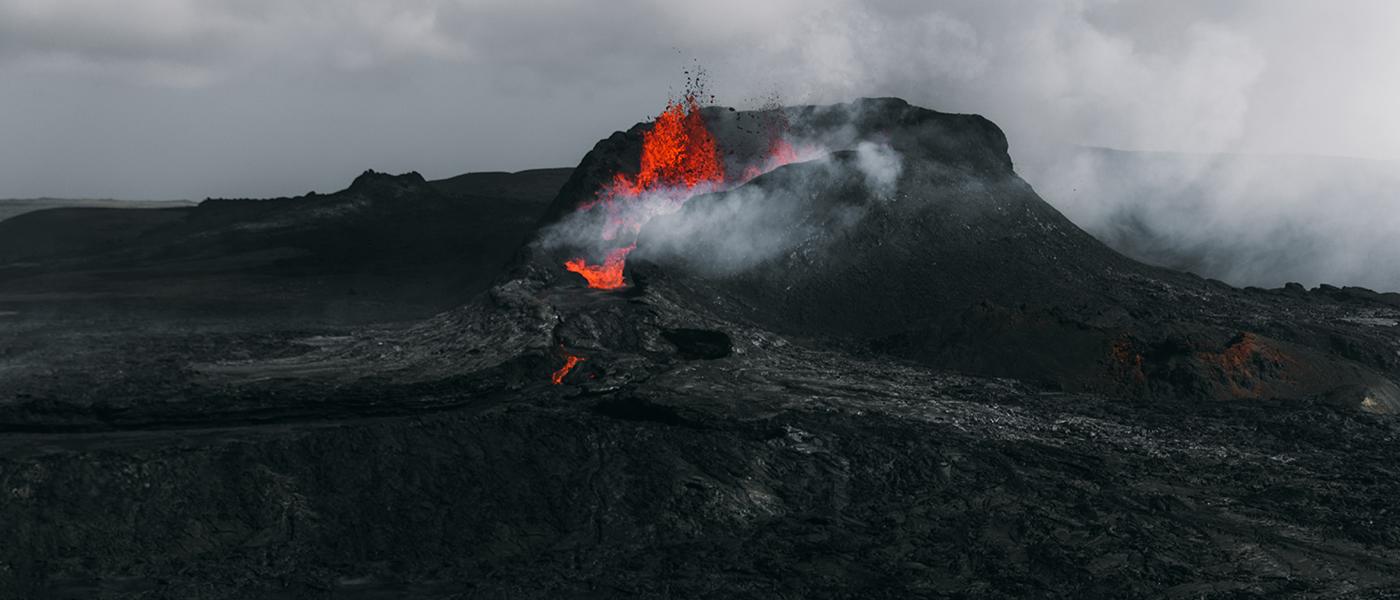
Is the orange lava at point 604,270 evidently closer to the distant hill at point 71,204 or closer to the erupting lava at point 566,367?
the erupting lava at point 566,367

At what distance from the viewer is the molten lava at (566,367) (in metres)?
22.2

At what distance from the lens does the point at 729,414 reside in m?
19.4

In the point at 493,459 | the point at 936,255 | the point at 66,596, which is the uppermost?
the point at 936,255

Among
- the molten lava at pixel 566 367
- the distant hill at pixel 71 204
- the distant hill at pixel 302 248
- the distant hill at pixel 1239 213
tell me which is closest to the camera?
the molten lava at pixel 566 367

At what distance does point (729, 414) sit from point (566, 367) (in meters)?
4.78

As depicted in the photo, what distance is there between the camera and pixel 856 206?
31.7 metres

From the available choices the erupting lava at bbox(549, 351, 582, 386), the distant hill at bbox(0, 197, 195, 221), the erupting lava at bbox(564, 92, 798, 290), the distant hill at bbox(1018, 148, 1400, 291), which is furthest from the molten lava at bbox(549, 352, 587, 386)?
the distant hill at bbox(0, 197, 195, 221)

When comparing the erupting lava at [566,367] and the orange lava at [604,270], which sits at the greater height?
the orange lava at [604,270]

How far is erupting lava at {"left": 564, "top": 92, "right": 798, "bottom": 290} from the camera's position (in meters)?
31.2

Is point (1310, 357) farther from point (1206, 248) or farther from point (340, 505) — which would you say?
point (1206, 248)

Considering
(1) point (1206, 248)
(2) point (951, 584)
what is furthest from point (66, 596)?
(1) point (1206, 248)

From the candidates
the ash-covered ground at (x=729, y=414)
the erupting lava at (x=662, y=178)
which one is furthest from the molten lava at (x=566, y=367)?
the erupting lava at (x=662, y=178)

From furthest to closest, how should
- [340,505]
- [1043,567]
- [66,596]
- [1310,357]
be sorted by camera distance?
1. [1310,357]
2. [340,505]
3. [1043,567]
4. [66,596]

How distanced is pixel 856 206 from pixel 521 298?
33.3 feet
